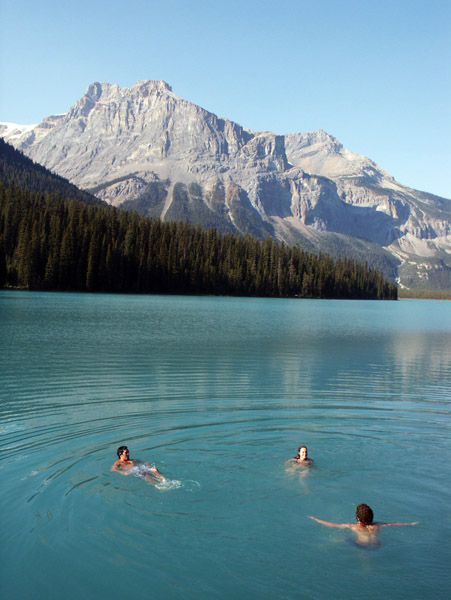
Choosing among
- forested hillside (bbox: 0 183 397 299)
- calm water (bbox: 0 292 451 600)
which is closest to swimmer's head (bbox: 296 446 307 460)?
calm water (bbox: 0 292 451 600)

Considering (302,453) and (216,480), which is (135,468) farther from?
Result: (302,453)

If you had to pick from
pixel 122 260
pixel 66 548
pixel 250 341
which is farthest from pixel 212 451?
pixel 122 260

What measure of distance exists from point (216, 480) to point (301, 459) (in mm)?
2543

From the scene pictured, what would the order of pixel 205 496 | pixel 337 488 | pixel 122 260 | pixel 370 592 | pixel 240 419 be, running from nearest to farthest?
1. pixel 370 592
2. pixel 205 496
3. pixel 337 488
4. pixel 240 419
5. pixel 122 260

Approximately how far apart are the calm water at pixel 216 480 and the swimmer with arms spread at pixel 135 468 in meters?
0.23

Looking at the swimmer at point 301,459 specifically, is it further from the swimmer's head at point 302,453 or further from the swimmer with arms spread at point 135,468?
the swimmer with arms spread at point 135,468

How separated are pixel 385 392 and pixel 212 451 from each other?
512 inches

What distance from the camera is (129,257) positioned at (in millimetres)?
136750

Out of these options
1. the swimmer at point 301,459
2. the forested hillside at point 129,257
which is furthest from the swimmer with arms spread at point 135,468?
the forested hillside at point 129,257

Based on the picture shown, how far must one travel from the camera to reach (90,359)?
28.7 meters

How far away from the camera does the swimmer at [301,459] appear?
1317 cm

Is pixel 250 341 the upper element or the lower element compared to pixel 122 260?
lower

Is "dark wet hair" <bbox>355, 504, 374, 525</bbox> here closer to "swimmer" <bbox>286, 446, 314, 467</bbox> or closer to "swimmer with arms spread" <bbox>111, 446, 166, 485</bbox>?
"swimmer" <bbox>286, 446, 314, 467</bbox>

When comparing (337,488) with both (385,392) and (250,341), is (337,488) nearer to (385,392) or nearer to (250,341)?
(385,392)
